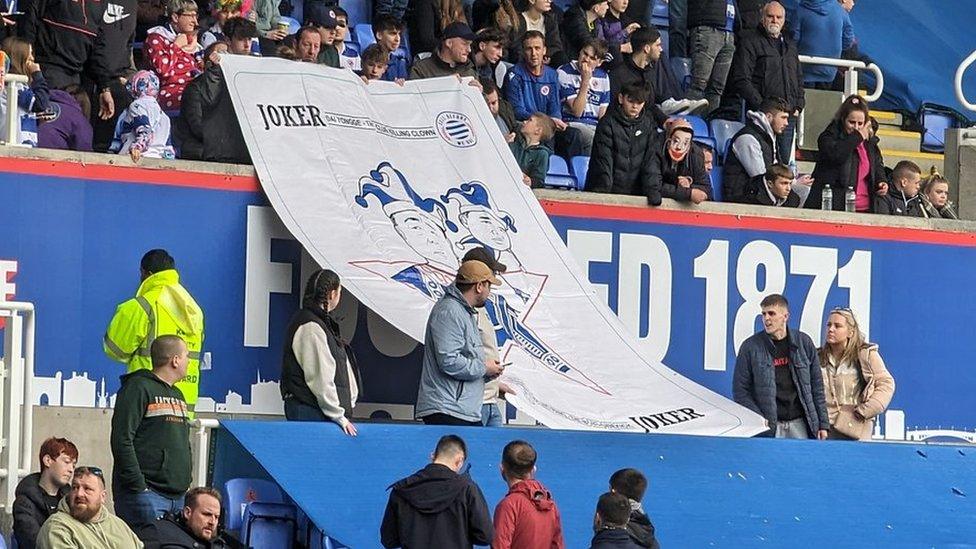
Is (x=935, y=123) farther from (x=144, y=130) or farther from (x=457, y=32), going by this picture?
(x=144, y=130)

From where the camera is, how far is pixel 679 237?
15461 mm

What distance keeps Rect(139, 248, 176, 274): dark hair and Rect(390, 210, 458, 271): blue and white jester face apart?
191cm

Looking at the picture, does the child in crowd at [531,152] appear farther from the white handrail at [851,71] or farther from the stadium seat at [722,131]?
the white handrail at [851,71]

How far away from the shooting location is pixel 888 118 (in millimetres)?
19422

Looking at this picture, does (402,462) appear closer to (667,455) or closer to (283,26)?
(667,455)

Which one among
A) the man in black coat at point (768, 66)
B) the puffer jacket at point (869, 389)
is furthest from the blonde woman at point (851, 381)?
the man in black coat at point (768, 66)

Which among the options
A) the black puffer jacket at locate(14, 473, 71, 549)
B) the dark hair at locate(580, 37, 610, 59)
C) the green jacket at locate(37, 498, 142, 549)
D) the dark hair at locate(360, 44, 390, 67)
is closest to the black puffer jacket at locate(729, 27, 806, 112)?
the dark hair at locate(580, 37, 610, 59)

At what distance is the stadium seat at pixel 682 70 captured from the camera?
59.3 feet

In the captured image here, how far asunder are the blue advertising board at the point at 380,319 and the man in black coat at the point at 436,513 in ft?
11.7

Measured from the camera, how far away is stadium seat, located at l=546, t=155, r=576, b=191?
51.6 ft

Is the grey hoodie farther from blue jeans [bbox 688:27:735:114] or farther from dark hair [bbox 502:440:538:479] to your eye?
blue jeans [bbox 688:27:735:114]

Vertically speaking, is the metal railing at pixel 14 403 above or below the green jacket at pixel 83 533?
above

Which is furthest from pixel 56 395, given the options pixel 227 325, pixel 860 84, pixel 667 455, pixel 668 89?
pixel 860 84

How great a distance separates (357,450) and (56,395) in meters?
2.19
